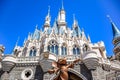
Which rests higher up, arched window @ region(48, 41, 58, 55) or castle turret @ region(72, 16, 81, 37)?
castle turret @ region(72, 16, 81, 37)

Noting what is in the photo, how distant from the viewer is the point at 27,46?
34.0 m

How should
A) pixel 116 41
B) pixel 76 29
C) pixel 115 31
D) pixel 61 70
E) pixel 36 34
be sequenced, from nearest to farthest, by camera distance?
1. pixel 61 70
2. pixel 116 41
3. pixel 115 31
4. pixel 36 34
5. pixel 76 29

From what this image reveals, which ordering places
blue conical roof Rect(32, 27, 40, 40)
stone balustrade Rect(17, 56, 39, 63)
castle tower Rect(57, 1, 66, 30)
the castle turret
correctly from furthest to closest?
castle tower Rect(57, 1, 66, 30) < blue conical roof Rect(32, 27, 40, 40) < the castle turret < stone balustrade Rect(17, 56, 39, 63)

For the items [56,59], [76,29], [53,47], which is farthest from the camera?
[76,29]

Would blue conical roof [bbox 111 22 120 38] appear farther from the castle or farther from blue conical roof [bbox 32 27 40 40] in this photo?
blue conical roof [bbox 32 27 40 40]

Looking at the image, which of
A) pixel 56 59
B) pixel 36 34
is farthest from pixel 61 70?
pixel 36 34

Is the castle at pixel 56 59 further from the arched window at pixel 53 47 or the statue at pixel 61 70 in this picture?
the statue at pixel 61 70

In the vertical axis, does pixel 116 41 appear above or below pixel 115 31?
below

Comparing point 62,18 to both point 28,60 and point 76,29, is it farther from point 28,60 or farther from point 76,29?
point 28,60

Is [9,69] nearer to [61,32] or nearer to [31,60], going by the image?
A: [31,60]

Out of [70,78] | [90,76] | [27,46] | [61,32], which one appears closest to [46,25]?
[61,32]

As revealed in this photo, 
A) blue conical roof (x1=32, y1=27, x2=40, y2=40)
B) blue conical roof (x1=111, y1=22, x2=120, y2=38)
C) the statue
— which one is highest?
blue conical roof (x1=32, y1=27, x2=40, y2=40)

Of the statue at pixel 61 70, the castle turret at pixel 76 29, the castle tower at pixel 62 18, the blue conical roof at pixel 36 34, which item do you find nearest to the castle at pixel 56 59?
the statue at pixel 61 70

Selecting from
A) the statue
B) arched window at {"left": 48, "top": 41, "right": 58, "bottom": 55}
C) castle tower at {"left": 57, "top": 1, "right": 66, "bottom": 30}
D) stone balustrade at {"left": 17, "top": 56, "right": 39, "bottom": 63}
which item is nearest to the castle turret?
castle tower at {"left": 57, "top": 1, "right": 66, "bottom": 30}
